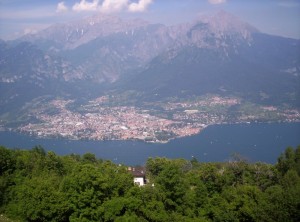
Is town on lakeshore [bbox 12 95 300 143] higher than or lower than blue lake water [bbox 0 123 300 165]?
higher

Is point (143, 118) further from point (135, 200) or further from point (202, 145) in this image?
point (135, 200)

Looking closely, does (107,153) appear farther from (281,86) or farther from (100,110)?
(281,86)

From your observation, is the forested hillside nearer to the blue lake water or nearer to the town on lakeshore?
the blue lake water

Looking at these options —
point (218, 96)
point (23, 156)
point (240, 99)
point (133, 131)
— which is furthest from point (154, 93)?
point (23, 156)

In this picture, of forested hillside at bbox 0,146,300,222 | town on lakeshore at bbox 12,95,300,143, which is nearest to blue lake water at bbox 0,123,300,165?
town on lakeshore at bbox 12,95,300,143

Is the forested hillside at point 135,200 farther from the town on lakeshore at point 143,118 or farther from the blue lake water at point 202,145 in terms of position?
the town on lakeshore at point 143,118
